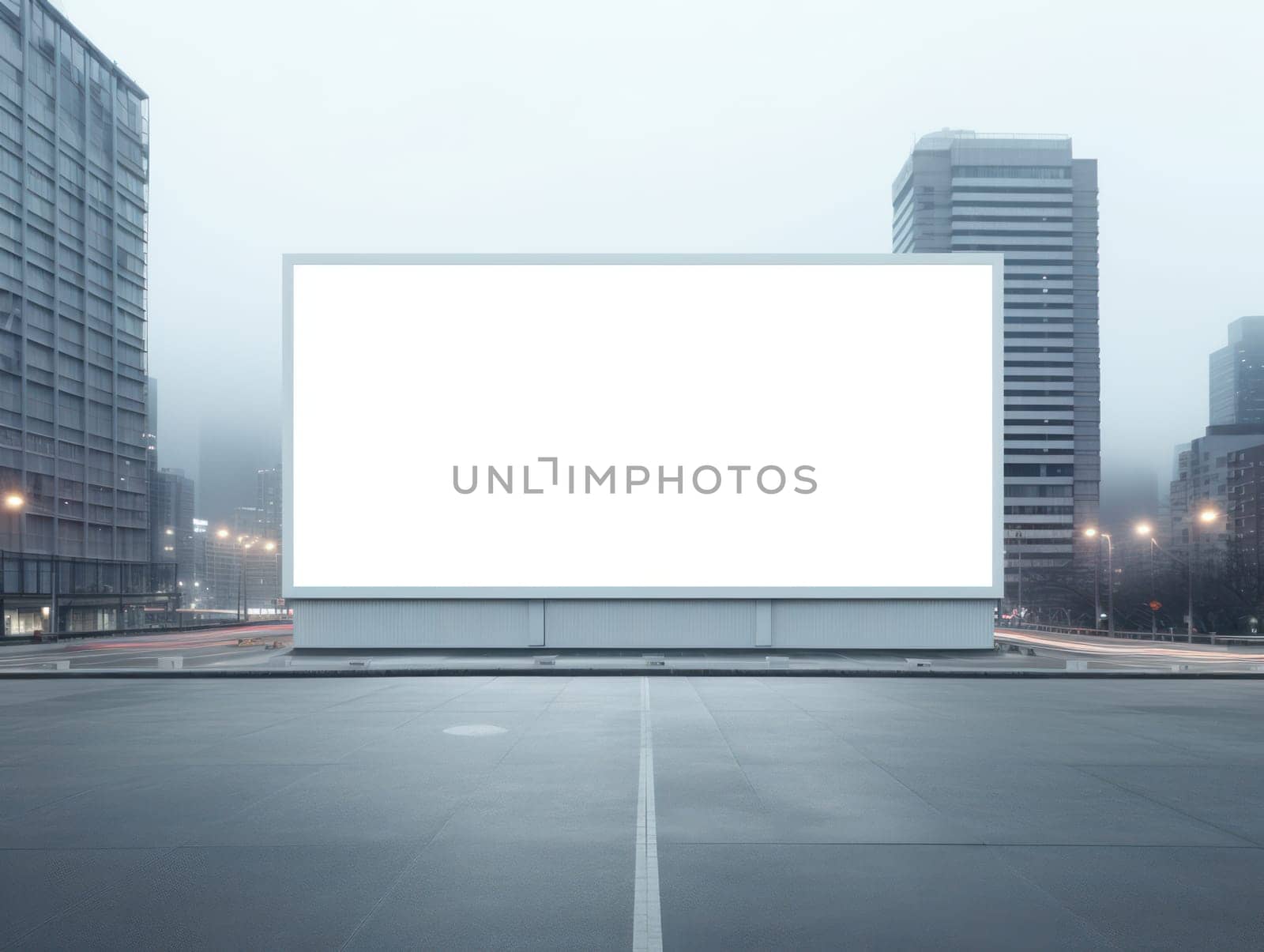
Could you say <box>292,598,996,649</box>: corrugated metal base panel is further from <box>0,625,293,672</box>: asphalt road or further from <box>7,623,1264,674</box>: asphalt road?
<box>0,625,293,672</box>: asphalt road

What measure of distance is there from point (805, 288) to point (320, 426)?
19274 mm

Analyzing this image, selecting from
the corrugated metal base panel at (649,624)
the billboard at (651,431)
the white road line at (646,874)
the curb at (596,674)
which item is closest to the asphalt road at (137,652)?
the curb at (596,674)

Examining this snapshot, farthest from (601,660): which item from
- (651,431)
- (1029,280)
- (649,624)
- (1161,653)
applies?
(1029,280)

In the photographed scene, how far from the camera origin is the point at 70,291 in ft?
285

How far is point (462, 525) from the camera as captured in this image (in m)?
34.1

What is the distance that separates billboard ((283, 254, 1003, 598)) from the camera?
1342 inches

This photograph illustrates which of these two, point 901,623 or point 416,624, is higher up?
point 901,623

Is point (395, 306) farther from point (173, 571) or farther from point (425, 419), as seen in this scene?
point (173, 571)

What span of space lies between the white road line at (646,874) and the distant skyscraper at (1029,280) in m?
193

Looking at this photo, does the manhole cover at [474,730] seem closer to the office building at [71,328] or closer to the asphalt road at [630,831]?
the asphalt road at [630,831]

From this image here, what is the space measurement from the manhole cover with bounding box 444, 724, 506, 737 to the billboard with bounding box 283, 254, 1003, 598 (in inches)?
679

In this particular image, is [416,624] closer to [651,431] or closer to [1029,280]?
[651,431]

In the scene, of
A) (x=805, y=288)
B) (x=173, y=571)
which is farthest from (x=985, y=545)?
(x=173, y=571)

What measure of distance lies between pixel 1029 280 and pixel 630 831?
674 feet
